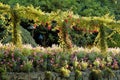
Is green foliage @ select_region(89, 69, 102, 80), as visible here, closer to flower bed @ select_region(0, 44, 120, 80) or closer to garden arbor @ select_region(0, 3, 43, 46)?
flower bed @ select_region(0, 44, 120, 80)

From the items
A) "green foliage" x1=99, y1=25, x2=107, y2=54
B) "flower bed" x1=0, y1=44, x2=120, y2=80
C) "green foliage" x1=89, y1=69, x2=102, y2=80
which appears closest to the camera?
"flower bed" x1=0, y1=44, x2=120, y2=80

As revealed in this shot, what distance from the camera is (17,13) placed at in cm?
1483

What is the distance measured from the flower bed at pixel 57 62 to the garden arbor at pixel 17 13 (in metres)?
0.45

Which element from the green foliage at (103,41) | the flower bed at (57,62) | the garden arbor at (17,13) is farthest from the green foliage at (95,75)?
the garden arbor at (17,13)

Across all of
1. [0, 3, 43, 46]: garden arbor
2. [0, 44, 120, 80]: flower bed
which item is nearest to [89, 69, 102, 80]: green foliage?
[0, 44, 120, 80]: flower bed

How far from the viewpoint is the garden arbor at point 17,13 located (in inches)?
578

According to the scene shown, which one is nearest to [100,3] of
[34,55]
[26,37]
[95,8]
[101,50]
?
[95,8]

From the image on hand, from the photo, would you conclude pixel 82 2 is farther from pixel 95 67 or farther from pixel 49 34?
pixel 95 67

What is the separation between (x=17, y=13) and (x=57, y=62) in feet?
6.66

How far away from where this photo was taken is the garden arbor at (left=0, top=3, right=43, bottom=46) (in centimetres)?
1468

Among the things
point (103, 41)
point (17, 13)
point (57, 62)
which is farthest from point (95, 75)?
point (17, 13)

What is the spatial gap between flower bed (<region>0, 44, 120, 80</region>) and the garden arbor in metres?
0.45

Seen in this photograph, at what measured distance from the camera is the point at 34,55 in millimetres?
14383

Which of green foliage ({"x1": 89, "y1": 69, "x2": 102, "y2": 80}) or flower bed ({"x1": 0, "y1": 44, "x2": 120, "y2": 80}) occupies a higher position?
flower bed ({"x1": 0, "y1": 44, "x2": 120, "y2": 80})
